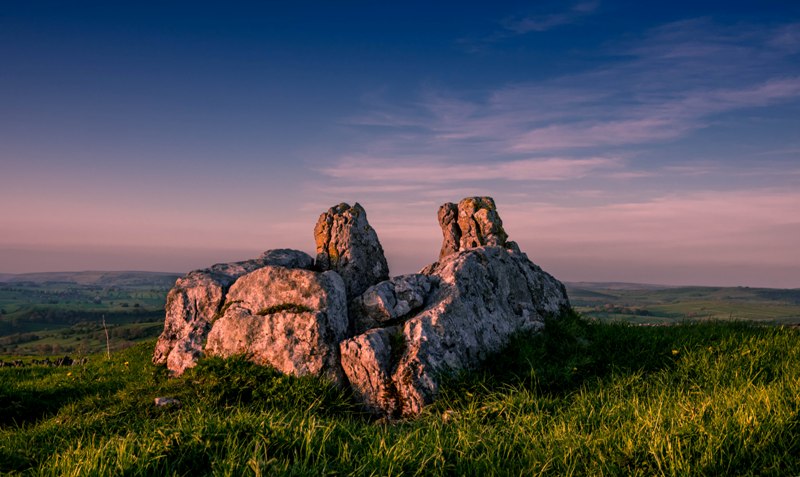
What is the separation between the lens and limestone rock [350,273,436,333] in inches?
517

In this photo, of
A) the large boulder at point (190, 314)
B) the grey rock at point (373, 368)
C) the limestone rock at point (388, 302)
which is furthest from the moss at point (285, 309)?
the large boulder at point (190, 314)

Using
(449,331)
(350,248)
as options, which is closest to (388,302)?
(449,331)

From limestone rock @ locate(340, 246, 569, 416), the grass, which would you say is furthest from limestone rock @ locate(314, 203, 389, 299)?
the grass

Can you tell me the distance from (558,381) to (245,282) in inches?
336

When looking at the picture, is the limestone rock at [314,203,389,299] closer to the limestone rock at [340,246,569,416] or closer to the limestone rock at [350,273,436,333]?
the limestone rock at [340,246,569,416]

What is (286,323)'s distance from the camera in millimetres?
12320

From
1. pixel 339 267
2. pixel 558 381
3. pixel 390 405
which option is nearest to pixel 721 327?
pixel 558 381

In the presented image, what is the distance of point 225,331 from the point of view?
42.3ft

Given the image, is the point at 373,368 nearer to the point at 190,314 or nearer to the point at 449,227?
the point at 190,314

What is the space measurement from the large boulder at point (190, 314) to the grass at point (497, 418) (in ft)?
2.68

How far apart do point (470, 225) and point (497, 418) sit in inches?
454

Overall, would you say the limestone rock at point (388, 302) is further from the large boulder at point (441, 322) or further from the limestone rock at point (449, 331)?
the limestone rock at point (449, 331)

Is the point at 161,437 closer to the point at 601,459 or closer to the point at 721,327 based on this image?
the point at 601,459

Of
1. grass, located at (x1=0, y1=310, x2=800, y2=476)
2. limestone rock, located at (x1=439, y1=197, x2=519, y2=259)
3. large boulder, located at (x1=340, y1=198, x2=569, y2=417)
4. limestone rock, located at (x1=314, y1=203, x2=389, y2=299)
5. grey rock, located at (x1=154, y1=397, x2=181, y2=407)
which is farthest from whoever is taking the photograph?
limestone rock, located at (x1=439, y1=197, x2=519, y2=259)
